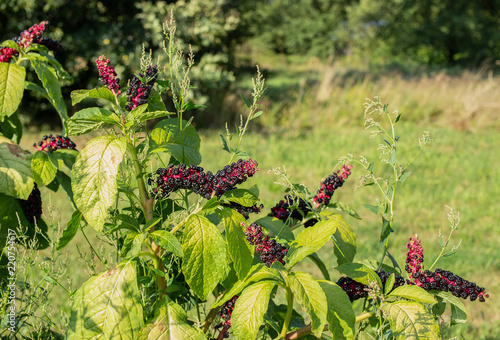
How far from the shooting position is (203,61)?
7.61m

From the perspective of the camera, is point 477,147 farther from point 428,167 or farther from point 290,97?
point 290,97

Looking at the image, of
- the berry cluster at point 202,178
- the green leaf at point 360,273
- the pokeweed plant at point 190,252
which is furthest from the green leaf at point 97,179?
the green leaf at point 360,273

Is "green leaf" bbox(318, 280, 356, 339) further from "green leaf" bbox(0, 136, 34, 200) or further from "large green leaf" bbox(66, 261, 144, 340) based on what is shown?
"green leaf" bbox(0, 136, 34, 200)

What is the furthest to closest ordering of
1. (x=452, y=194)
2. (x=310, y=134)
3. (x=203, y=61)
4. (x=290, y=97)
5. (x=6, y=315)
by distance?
1. (x=290, y=97)
2. (x=310, y=134)
3. (x=203, y=61)
4. (x=452, y=194)
5. (x=6, y=315)

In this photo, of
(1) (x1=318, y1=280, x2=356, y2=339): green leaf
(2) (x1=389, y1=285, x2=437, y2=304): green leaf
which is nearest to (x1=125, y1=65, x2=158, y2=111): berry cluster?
(1) (x1=318, y1=280, x2=356, y2=339): green leaf

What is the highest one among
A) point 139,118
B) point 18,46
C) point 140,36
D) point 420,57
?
point 18,46

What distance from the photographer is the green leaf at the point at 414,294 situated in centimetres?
95

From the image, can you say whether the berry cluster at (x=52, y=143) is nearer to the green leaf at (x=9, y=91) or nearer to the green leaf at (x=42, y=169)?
the green leaf at (x=42, y=169)

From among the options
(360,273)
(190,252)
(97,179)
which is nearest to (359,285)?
(360,273)

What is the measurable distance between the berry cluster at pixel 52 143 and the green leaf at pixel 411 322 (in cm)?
92

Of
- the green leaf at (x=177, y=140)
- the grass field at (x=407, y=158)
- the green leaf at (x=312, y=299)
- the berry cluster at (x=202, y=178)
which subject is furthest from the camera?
the grass field at (x=407, y=158)

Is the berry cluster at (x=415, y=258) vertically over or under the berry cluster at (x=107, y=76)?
under

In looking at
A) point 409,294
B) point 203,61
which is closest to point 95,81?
point 203,61

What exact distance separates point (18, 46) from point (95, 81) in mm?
6828
